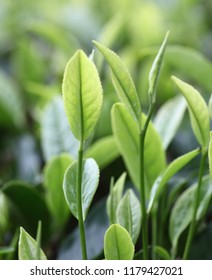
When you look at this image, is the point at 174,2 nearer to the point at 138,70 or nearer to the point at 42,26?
the point at 138,70

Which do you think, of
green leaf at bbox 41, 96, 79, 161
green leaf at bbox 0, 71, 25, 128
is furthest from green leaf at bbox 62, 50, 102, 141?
green leaf at bbox 0, 71, 25, 128

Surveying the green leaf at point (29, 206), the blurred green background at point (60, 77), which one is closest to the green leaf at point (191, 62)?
the blurred green background at point (60, 77)

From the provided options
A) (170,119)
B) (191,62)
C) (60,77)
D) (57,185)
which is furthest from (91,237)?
(60,77)

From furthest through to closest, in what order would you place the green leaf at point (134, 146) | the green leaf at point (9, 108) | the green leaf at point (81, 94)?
the green leaf at point (9, 108) → the green leaf at point (134, 146) → the green leaf at point (81, 94)

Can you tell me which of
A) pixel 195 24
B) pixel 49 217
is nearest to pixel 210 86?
pixel 49 217

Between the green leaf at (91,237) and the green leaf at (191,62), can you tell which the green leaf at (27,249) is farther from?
the green leaf at (191,62)

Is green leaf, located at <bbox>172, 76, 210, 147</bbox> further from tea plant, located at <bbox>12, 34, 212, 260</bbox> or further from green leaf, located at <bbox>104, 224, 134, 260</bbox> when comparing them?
green leaf, located at <bbox>104, 224, 134, 260</bbox>

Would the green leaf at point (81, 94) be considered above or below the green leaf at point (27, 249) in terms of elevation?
above
